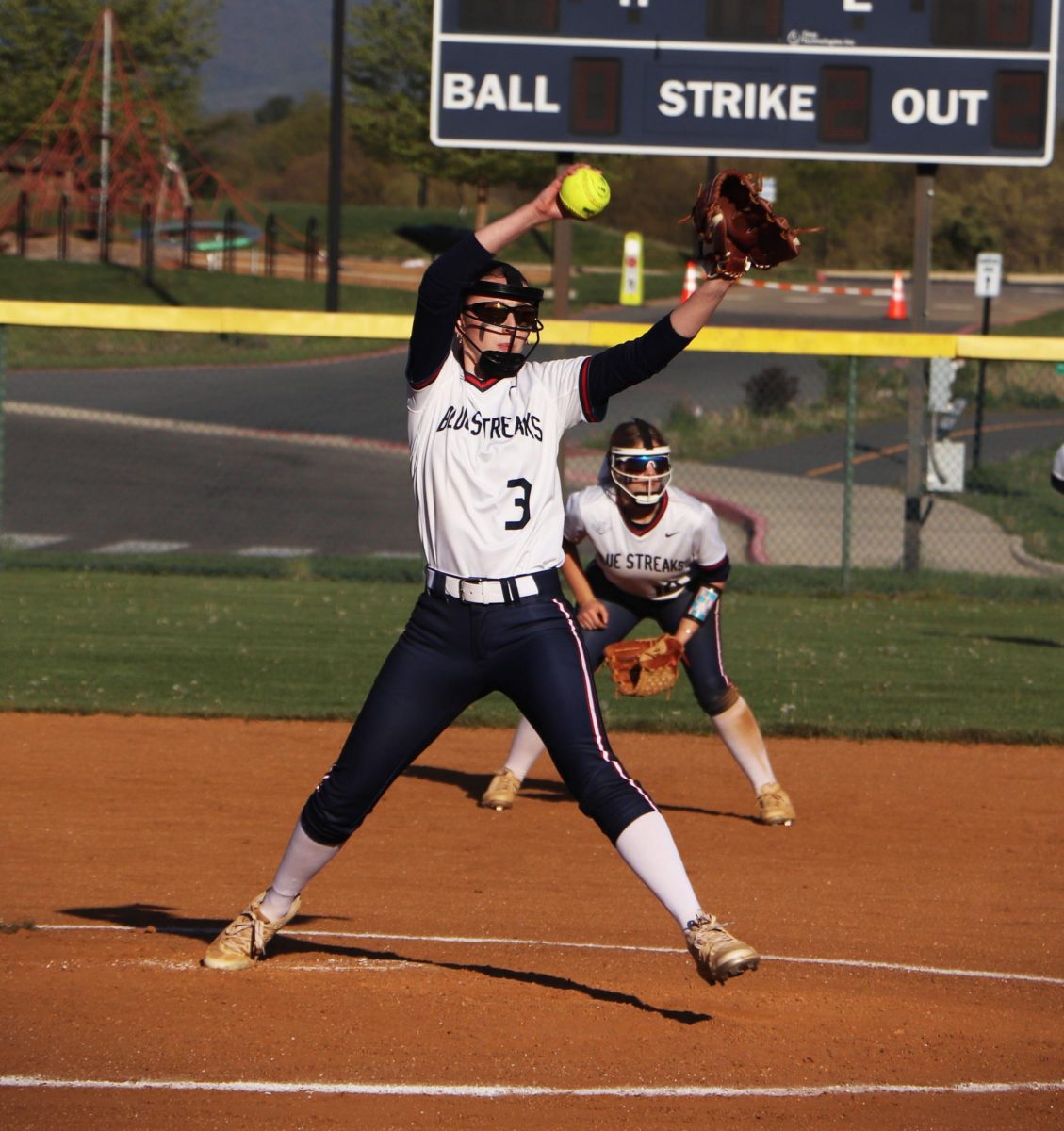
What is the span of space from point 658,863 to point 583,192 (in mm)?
1836

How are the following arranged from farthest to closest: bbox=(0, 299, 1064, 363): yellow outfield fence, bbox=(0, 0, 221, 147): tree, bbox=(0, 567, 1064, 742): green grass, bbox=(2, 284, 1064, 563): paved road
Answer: bbox=(0, 0, 221, 147): tree < bbox=(2, 284, 1064, 563): paved road < bbox=(0, 299, 1064, 363): yellow outfield fence < bbox=(0, 567, 1064, 742): green grass

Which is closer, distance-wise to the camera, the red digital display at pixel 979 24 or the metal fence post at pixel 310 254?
the red digital display at pixel 979 24

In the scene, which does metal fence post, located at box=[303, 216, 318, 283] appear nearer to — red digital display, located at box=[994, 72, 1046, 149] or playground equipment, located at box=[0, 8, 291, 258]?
playground equipment, located at box=[0, 8, 291, 258]

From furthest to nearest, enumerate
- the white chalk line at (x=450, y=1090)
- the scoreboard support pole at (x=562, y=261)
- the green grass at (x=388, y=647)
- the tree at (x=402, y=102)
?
the tree at (x=402, y=102) → the scoreboard support pole at (x=562, y=261) → the green grass at (x=388, y=647) → the white chalk line at (x=450, y=1090)

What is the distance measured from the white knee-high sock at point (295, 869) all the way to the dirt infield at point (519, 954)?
0.20 meters

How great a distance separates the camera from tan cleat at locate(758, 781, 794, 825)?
8195 millimetres

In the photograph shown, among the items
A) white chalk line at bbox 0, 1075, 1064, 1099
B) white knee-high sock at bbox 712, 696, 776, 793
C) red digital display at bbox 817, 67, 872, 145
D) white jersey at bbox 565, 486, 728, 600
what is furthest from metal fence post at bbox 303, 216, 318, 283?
white chalk line at bbox 0, 1075, 1064, 1099

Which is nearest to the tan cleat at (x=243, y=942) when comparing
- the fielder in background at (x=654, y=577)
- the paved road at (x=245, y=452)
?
the fielder in background at (x=654, y=577)

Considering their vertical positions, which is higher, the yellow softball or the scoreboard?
the scoreboard

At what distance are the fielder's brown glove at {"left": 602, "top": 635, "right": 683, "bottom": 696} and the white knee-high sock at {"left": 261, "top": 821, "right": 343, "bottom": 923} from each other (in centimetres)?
272

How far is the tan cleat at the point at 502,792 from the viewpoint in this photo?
329 inches

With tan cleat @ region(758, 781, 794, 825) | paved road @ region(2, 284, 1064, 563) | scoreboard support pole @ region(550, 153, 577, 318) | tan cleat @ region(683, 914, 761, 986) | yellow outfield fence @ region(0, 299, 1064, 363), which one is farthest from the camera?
paved road @ region(2, 284, 1064, 563)

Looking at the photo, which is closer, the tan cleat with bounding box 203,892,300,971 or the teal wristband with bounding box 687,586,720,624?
the tan cleat with bounding box 203,892,300,971

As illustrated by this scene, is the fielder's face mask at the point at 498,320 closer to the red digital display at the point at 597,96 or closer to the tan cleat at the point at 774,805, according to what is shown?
the tan cleat at the point at 774,805
